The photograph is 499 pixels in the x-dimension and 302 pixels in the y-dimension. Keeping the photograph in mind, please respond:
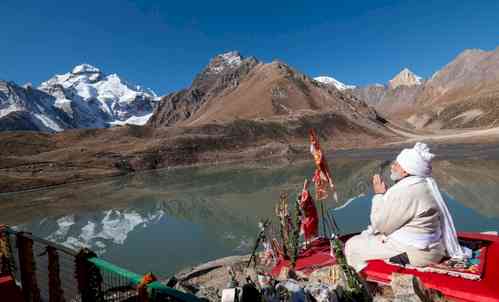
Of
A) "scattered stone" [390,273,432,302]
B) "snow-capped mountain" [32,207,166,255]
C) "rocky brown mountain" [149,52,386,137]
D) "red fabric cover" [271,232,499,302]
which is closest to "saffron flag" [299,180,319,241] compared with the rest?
"red fabric cover" [271,232,499,302]

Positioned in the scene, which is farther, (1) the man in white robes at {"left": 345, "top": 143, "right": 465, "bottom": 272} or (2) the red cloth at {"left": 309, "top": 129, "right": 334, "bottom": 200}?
(2) the red cloth at {"left": 309, "top": 129, "right": 334, "bottom": 200}

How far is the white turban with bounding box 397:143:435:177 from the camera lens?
177 inches

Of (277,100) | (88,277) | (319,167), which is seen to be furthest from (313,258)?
(277,100)

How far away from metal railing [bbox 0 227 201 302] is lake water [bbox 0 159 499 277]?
651 cm

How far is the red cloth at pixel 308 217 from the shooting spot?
876 cm

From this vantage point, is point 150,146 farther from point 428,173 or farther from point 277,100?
point 428,173

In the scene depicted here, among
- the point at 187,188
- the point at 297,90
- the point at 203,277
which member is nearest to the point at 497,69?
the point at 297,90

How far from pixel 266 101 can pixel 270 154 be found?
49.4 meters

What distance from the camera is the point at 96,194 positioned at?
35406 mm

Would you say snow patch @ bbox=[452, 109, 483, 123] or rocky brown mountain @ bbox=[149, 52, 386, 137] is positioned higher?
rocky brown mountain @ bbox=[149, 52, 386, 137]

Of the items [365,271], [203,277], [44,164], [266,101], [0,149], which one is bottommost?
[203,277]

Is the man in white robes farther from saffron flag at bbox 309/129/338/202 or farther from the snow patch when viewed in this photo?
the snow patch

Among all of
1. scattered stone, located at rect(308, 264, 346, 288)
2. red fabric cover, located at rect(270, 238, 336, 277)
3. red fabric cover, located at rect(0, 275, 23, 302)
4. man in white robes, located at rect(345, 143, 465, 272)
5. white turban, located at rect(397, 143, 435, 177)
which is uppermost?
white turban, located at rect(397, 143, 435, 177)

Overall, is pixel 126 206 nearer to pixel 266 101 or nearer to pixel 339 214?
pixel 339 214
